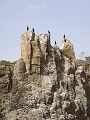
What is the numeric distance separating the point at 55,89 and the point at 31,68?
251 cm

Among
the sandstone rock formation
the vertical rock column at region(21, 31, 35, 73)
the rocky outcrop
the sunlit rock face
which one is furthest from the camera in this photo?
the sunlit rock face

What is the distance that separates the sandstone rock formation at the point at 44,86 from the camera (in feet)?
68.4

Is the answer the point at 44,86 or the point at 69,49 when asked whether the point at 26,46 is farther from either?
the point at 69,49

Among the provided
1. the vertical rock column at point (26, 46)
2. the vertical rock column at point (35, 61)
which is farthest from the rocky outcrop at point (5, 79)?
the vertical rock column at point (35, 61)

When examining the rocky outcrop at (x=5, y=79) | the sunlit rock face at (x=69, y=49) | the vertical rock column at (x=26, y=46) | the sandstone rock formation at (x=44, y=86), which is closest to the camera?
the sandstone rock formation at (x=44, y=86)

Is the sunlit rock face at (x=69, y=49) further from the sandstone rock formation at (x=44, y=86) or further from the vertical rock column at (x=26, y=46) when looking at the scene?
the vertical rock column at (x=26, y=46)

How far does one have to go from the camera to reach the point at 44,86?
22.0m

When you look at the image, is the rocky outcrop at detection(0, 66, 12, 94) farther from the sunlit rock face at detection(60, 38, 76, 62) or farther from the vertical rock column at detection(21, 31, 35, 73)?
the sunlit rock face at detection(60, 38, 76, 62)

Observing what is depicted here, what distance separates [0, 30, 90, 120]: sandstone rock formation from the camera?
2084 cm

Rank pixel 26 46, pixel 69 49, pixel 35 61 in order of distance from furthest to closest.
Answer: pixel 69 49, pixel 26 46, pixel 35 61

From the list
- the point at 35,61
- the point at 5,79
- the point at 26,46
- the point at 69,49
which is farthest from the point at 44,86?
the point at 69,49

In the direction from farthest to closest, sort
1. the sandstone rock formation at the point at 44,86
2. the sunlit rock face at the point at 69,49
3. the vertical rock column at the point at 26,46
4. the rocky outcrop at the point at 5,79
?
the sunlit rock face at the point at 69,49, the vertical rock column at the point at 26,46, the rocky outcrop at the point at 5,79, the sandstone rock formation at the point at 44,86

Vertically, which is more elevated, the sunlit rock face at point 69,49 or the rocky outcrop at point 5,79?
the sunlit rock face at point 69,49

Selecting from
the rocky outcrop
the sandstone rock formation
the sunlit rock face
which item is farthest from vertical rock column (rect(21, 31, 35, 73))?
the sunlit rock face
